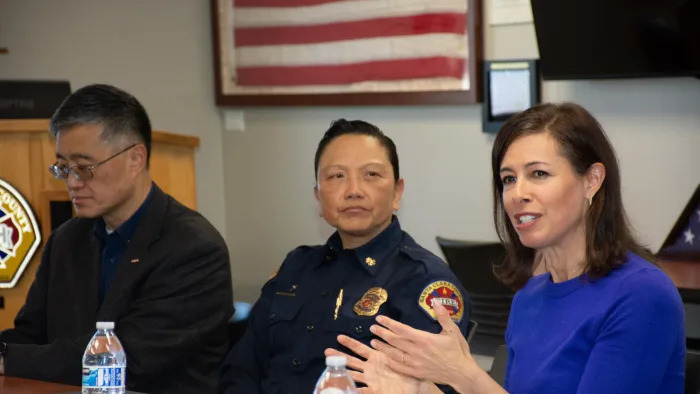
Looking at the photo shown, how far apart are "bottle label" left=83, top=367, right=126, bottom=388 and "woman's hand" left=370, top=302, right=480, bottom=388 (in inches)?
25.5

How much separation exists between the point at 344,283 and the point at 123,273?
659 millimetres

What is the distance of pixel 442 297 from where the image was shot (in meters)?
2.55

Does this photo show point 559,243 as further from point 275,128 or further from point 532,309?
point 275,128

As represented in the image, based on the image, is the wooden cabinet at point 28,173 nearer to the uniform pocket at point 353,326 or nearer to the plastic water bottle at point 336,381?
the uniform pocket at point 353,326

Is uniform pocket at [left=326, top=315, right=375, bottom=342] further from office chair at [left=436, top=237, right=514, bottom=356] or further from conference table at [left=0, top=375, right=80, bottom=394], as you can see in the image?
office chair at [left=436, top=237, right=514, bottom=356]

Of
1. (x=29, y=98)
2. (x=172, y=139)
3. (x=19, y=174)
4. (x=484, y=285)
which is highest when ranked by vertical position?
(x=29, y=98)

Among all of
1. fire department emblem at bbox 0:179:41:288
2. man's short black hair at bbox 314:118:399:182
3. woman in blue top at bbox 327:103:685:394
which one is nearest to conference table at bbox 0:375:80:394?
woman in blue top at bbox 327:103:685:394

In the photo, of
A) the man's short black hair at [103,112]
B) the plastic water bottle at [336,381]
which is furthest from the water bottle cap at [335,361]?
the man's short black hair at [103,112]

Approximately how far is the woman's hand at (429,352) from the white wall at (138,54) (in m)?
3.79

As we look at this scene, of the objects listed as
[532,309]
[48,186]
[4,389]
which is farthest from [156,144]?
[532,309]

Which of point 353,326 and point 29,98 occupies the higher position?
point 29,98

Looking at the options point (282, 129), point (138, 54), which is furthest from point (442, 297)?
point (138, 54)

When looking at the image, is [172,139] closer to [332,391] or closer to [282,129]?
[282,129]

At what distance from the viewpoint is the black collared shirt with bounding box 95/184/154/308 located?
3.08 m
